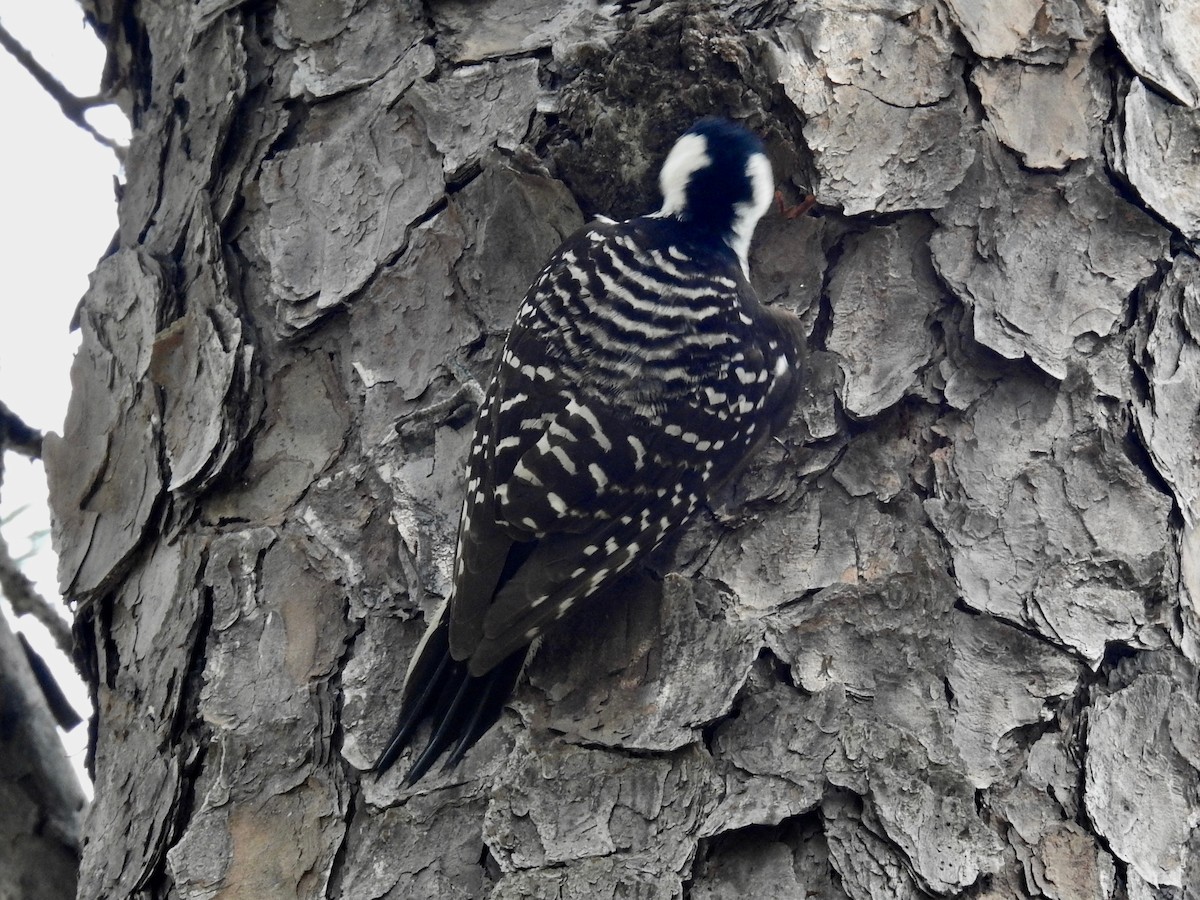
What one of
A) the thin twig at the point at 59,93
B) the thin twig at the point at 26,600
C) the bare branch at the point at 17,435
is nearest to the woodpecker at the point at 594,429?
the thin twig at the point at 26,600

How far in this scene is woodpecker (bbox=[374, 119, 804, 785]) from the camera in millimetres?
1848

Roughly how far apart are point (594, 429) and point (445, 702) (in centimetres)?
52

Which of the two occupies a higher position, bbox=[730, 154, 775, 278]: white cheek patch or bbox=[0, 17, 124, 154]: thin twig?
bbox=[0, 17, 124, 154]: thin twig

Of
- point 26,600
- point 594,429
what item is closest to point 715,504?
point 594,429

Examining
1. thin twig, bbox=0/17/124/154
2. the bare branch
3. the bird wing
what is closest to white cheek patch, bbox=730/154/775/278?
the bird wing

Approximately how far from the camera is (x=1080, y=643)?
1.78 meters

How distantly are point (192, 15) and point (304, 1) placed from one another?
14.4 inches

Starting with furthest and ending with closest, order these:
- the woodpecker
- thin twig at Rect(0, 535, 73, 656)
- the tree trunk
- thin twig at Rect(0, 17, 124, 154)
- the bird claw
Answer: thin twig at Rect(0, 17, 124, 154) < thin twig at Rect(0, 535, 73, 656) < the bird claw < the woodpecker < the tree trunk

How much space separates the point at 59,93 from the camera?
313cm

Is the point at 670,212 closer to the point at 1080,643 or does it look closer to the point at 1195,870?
the point at 1080,643

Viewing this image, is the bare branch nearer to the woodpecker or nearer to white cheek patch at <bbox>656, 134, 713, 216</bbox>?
the woodpecker

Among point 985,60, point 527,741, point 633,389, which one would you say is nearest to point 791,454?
point 633,389

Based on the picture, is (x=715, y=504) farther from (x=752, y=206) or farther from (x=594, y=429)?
(x=752, y=206)

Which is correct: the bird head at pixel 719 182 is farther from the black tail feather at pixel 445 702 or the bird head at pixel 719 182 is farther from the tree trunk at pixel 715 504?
the black tail feather at pixel 445 702
